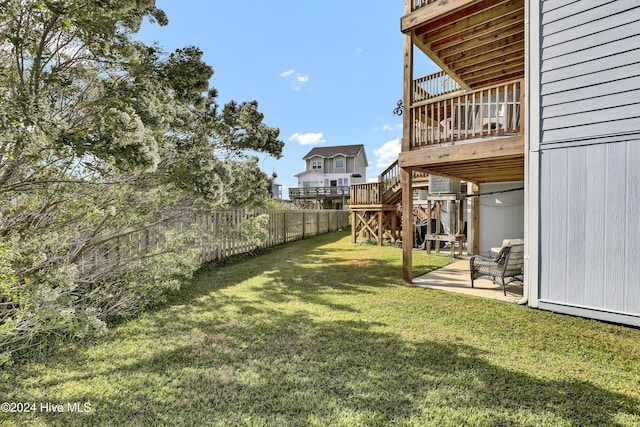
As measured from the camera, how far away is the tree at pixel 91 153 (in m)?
2.34

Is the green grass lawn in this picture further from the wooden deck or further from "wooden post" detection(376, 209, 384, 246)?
"wooden post" detection(376, 209, 384, 246)

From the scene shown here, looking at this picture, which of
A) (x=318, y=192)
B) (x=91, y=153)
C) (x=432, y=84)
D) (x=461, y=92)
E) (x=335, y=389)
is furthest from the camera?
(x=318, y=192)

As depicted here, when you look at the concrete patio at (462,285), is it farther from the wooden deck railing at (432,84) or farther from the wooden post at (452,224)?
the wooden deck railing at (432,84)

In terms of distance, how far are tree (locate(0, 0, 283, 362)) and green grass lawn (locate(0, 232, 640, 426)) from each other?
0.53m

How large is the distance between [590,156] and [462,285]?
10.1 ft

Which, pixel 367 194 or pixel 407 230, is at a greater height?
pixel 367 194

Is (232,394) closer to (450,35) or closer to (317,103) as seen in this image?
(450,35)

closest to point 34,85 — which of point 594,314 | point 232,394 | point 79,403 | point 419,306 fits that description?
point 79,403

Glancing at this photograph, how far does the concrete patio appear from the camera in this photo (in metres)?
→ 5.27

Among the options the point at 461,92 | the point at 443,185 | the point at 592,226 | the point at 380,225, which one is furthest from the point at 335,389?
the point at 380,225

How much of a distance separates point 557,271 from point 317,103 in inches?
785

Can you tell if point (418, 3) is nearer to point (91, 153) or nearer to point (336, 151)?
point (91, 153)

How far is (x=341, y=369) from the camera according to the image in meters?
2.81

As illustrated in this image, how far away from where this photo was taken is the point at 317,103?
2159 centimetres
